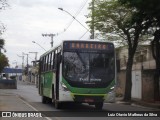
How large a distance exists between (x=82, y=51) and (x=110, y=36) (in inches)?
638

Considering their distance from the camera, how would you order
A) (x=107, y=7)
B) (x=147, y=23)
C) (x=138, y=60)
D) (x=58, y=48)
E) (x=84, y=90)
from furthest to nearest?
(x=138, y=60) < (x=107, y=7) < (x=147, y=23) < (x=58, y=48) < (x=84, y=90)

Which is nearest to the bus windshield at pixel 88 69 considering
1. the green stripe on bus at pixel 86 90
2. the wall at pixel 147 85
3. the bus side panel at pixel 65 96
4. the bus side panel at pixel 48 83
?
the green stripe on bus at pixel 86 90

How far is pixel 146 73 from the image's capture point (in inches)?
1483

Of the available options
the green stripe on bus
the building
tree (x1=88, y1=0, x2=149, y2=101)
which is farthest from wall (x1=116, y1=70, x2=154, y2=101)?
the green stripe on bus

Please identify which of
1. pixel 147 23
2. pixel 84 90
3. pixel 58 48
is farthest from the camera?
pixel 147 23

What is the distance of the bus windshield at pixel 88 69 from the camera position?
70.1ft

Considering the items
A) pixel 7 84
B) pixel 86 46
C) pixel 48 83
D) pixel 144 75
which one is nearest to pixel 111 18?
pixel 144 75

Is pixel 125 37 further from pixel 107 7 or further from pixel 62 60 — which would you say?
pixel 62 60

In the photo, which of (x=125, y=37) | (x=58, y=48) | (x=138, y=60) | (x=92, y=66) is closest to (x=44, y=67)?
(x=58, y=48)

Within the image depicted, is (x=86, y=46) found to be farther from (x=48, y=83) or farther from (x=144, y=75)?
(x=144, y=75)

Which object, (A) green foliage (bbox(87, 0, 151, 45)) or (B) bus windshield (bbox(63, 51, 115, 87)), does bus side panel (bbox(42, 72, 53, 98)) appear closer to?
(B) bus windshield (bbox(63, 51, 115, 87))

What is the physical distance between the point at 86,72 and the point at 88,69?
179 mm

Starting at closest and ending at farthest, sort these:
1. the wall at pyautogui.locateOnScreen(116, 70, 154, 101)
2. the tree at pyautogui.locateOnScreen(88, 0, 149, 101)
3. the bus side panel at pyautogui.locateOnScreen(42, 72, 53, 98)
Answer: the bus side panel at pyautogui.locateOnScreen(42, 72, 53, 98)
the tree at pyautogui.locateOnScreen(88, 0, 149, 101)
the wall at pyautogui.locateOnScreen(116, 70, 154, 101)

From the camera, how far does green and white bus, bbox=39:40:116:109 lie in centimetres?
2133
